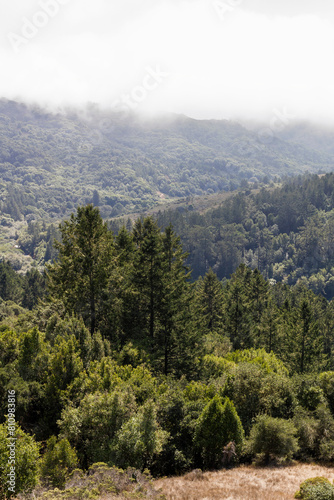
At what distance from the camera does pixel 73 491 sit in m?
15.5

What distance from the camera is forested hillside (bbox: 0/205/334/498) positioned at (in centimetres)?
2048

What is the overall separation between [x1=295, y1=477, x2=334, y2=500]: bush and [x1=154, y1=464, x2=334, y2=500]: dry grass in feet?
2.67

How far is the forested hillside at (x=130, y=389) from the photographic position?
A: 806 inches

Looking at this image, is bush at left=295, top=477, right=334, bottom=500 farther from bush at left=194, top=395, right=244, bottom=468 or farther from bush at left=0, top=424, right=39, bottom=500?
bush at left=0, top=424, right=39, bottom=500

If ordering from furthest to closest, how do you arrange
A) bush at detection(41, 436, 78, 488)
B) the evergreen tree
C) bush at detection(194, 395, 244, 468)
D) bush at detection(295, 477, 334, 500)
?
the evergreen tree, bush at detection(194, 395, 244, 468), bush at detection(295, 477, 334, 500), bush at detection(41, 436, 78, 488)

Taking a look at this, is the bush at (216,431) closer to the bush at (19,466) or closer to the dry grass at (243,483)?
the dry grass at (243,483)

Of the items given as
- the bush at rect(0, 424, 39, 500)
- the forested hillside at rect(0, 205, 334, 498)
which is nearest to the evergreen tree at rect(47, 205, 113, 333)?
the forested hillside at rect(0, 205, 334, 498)

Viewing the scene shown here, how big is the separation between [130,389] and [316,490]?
11912mm

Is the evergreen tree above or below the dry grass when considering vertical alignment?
above

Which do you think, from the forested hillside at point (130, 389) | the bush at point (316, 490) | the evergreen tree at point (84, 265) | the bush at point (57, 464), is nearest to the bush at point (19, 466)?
the forested hillside at point (130, 389)

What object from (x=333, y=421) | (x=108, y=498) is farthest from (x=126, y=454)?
(x=333, y=421)

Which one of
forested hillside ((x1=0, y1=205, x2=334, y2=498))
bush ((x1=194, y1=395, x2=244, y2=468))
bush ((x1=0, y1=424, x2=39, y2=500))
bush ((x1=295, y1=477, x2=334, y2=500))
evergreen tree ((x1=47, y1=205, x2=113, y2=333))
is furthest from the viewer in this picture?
evergreen tree ((x1=47, y1=205, x2=113, y2=333))

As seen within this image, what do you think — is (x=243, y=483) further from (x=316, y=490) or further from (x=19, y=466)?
(x=19, y=466)

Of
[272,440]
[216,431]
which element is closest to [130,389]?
[216,431]
